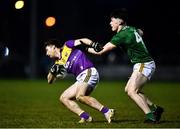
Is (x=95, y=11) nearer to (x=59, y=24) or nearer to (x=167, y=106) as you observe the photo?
(x=59, y=24)

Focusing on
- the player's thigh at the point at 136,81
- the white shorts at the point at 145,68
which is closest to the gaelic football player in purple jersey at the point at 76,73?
the player's thigh at the point at 136,81

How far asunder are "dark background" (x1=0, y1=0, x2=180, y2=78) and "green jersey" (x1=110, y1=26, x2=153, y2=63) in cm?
3298

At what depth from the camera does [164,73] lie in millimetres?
45969

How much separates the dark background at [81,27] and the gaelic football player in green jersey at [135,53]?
1298 inches

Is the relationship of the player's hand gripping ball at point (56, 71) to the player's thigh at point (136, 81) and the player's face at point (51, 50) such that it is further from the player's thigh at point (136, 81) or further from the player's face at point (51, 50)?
the player's thigh at point (136, 81)

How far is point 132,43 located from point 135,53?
263 mm

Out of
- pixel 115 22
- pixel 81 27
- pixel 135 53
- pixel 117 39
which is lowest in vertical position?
pixel 81 27

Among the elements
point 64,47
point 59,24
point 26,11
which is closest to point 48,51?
point 64,47

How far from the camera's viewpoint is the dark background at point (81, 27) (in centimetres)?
4963

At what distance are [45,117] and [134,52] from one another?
2886 mm

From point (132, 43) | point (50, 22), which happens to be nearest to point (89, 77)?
point (132, 43)

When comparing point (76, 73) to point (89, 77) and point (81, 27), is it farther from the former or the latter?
point (81, 27)

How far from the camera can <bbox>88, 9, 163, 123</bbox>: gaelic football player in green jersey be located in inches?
536

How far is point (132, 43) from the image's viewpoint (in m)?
13.7
